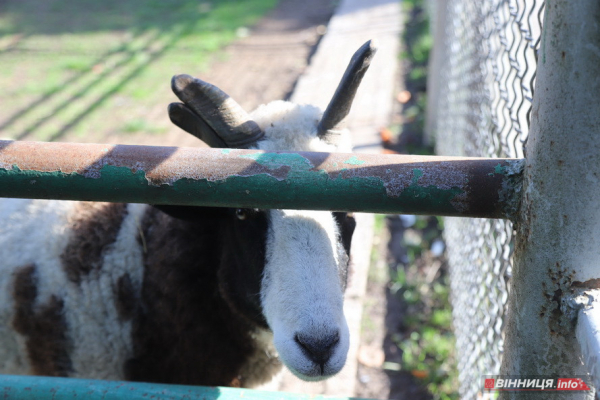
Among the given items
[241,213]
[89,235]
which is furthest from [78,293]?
[241,213]

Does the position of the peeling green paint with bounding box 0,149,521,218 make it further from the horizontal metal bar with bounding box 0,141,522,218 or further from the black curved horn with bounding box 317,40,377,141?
the black curved horn with bounding box 317,40,377,141

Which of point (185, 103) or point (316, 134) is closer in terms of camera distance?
point (185, 103)

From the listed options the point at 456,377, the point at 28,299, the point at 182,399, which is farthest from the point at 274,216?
the point at 456,377

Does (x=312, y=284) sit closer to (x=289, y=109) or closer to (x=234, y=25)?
(x=289, y=109)

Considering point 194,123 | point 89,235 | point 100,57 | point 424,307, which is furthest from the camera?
point 100,57

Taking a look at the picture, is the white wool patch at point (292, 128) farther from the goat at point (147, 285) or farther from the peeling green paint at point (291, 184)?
the peeling green paint at point (291, 184)

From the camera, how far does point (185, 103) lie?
2.21 metres

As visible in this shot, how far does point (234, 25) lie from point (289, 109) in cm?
926

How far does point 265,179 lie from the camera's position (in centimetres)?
127

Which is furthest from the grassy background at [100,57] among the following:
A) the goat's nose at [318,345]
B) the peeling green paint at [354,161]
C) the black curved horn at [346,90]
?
the peeling green paint at [354,161]

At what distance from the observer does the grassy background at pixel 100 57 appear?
23.5ft

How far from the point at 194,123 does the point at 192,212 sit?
0.40 m

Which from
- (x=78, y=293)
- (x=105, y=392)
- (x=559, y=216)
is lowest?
(x=78, y=293)

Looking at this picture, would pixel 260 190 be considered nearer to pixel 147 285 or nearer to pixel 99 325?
pixel 147 285
